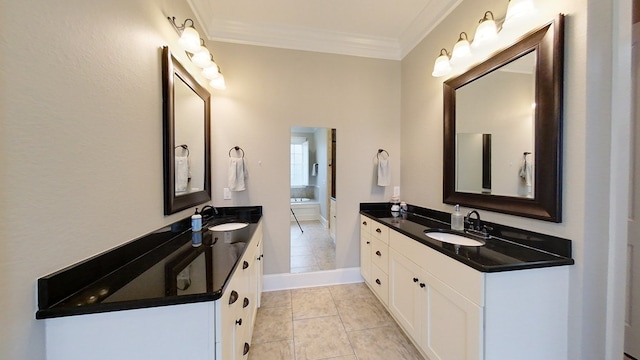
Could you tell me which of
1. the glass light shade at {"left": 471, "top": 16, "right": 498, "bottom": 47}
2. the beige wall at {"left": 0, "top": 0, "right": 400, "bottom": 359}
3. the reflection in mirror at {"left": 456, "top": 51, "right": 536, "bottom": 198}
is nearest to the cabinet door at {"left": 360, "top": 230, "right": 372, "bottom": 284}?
the reflection in mirror at {"left": 456, "top": 51, "right": 536, "bottom": 198}

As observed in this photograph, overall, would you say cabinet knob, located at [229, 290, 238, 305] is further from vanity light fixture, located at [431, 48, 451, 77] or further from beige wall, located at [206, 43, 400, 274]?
vanity light fixture, located at [431, 48, 451, 77]

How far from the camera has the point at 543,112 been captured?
1.25 metres

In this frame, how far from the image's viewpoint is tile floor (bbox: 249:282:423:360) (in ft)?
5.38

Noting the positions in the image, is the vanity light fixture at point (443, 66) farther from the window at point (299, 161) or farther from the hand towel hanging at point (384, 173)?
the window at point (299, 161)

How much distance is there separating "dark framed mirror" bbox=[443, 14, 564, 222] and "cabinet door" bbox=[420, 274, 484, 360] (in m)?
0.65

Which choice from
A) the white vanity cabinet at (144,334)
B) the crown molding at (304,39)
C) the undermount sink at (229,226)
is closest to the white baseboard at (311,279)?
the undermount sink at (229,226)

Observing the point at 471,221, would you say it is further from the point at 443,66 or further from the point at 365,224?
the point at 443,66

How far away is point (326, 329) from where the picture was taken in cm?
188

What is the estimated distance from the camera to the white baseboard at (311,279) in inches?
99.1

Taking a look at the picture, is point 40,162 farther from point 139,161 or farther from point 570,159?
point 570,159

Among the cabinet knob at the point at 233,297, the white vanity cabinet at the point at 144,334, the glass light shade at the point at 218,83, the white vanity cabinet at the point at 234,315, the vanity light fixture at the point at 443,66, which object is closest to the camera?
the white vanity cabinet at the point at 144,334

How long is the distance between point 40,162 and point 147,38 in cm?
94

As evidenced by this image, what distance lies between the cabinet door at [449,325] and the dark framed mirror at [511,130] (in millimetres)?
654

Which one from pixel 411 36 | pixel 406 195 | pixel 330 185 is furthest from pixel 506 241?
pixel 411 36
